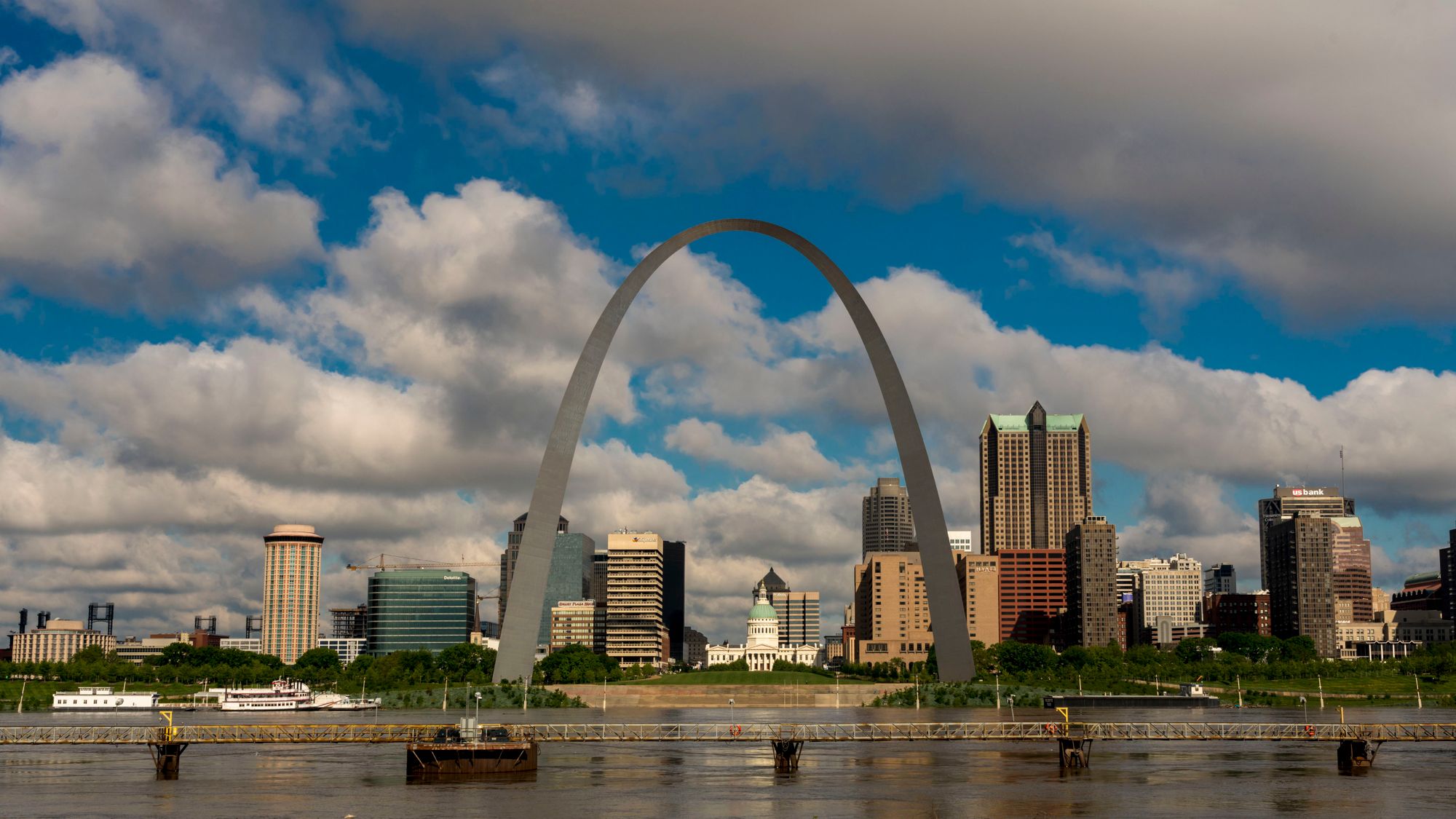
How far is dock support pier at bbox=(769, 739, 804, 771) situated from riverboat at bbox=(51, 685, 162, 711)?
111 m

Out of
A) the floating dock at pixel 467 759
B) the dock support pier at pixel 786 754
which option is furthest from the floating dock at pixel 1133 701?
the floating dock at pixel 467 759

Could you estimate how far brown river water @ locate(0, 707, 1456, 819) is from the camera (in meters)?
53.9

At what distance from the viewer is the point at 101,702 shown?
156 meters

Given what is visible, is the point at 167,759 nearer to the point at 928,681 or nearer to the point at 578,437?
the point at 578,437

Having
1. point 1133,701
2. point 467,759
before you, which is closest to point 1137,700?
point 1133,701

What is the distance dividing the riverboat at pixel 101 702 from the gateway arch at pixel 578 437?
69905mm

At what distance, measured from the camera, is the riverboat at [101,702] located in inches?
6024

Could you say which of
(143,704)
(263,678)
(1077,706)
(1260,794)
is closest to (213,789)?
(1260,794)

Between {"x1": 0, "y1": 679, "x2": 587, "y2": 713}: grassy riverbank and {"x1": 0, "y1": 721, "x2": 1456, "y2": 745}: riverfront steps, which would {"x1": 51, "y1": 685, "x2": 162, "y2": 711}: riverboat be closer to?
{"x1": 0, "y1": 679, "x2": 587, "y2": 713}: grassy riverbank

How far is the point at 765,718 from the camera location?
11719 centimetres

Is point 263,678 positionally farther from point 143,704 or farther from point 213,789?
point 213,789

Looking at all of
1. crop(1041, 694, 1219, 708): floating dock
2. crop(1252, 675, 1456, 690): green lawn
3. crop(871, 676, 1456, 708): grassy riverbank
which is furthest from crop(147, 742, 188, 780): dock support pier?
crop(1252, 675, 1456, 690): green lawn

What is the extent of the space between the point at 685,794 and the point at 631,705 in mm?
86207

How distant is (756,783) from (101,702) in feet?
387
